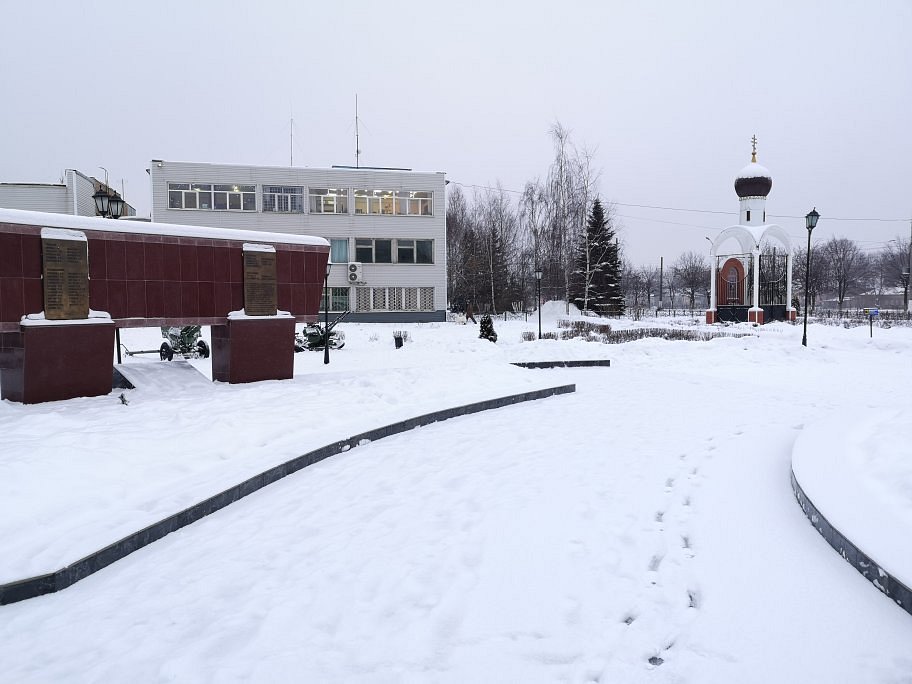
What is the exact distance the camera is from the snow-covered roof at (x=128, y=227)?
29.2ft

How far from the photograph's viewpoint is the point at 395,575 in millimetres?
4348

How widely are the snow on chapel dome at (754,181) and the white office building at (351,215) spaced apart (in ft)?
71.4

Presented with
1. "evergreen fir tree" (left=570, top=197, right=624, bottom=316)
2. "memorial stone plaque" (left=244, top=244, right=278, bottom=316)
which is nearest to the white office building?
"evergreen fir tree" (left=570, top=197, right=624, bottom=316)

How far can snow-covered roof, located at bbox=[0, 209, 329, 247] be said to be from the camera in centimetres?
891

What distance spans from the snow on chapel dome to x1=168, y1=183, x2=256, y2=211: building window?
34.3m

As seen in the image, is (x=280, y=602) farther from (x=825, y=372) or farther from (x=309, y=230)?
(x=309, y=230)

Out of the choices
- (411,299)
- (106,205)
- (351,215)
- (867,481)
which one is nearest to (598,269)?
(411,299)

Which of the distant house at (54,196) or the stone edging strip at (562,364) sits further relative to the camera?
the distant house at (54,196)

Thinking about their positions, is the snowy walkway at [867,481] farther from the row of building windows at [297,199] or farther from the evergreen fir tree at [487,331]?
the row of building windows at [297,199]

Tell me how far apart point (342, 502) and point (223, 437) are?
2443mm

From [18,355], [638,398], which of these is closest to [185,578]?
[18,355]

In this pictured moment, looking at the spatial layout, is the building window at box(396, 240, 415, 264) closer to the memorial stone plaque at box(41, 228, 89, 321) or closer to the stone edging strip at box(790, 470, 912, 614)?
the memorial stone plaque at box(41, 228, 89, 321)

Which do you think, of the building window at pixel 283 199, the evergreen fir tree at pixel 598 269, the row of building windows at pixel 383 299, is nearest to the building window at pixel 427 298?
the row of building windows at pixel 383 299

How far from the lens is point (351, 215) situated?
4000 centimetres
